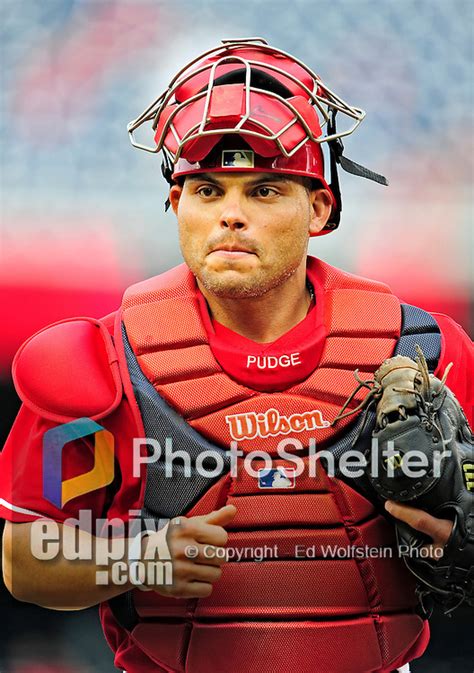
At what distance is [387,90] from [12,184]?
1120 mm

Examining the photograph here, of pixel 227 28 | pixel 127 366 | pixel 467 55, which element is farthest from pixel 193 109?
pixel 467 55

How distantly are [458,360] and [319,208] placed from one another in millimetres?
389

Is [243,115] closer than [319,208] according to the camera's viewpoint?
Yes

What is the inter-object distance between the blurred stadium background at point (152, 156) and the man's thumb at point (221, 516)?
124 centimetres

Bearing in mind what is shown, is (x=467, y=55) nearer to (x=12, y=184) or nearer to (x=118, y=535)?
(x=12, y=184)

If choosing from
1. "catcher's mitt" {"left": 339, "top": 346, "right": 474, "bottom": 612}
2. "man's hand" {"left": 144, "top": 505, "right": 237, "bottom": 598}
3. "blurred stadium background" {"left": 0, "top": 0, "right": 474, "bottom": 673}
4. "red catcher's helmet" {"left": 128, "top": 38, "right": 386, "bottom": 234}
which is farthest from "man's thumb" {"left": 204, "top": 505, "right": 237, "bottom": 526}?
"blurred stadium background" {"left": 0, "top": 0, "right": 474, "bottom": 673}

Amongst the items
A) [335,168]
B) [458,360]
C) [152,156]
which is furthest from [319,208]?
[152,156]

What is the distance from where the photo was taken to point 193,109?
186 centimetres

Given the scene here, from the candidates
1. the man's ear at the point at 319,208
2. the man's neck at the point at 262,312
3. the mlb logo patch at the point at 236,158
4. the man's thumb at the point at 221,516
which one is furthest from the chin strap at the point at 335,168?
the man's thumb at the point at 221,516

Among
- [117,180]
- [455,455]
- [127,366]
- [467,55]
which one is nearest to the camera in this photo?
[455,455]

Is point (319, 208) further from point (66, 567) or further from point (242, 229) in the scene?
point (66, 567)

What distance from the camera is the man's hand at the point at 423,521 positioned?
1.77 m

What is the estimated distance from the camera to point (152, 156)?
3.02m

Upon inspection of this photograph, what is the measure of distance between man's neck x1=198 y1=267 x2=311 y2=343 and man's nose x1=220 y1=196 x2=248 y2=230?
183mm
